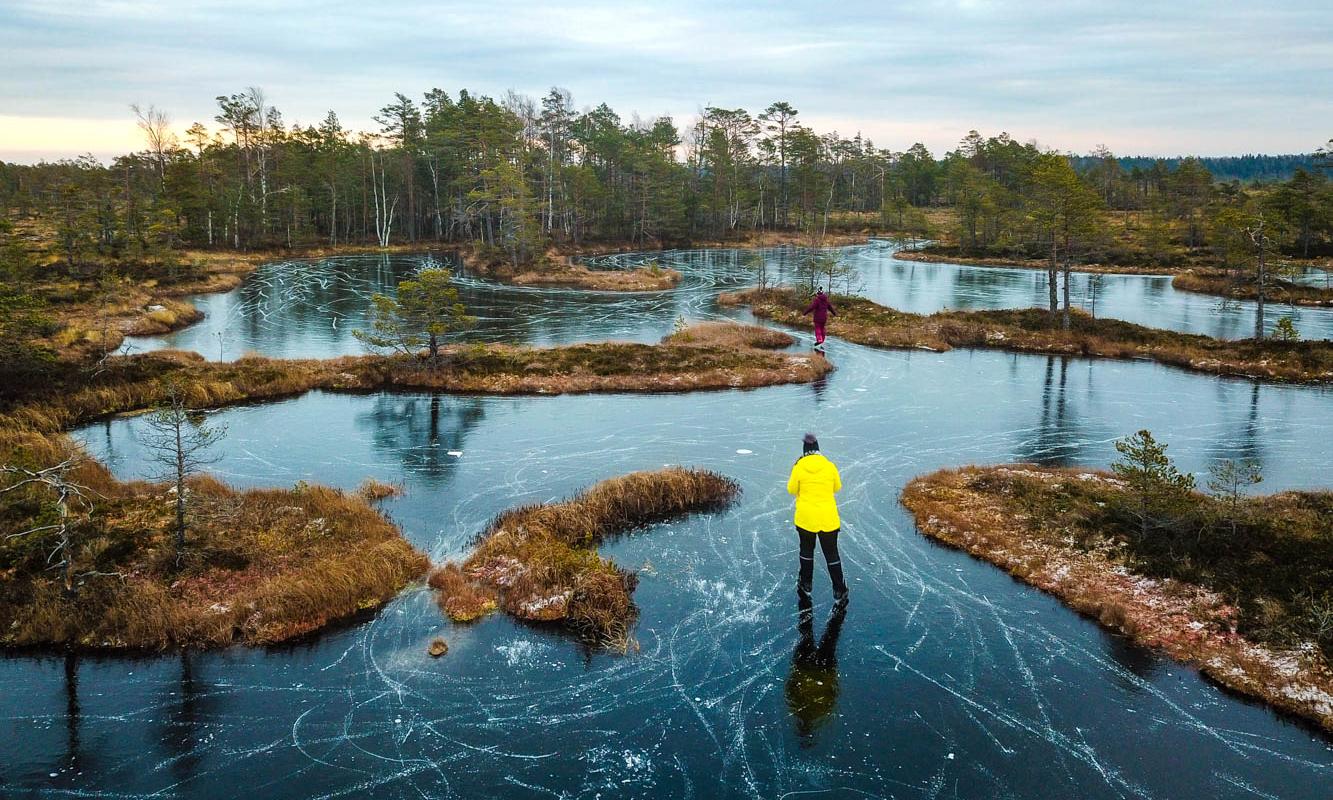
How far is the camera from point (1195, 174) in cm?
9456

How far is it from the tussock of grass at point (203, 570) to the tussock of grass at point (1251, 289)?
58845mm

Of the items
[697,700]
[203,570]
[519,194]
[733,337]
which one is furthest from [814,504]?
[519,194]

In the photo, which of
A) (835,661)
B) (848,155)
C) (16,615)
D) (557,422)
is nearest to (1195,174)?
(848,155)

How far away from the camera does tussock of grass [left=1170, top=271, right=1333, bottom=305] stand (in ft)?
177

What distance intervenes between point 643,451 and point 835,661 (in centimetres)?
1082

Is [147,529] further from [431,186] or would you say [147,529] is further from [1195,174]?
[1195,174]

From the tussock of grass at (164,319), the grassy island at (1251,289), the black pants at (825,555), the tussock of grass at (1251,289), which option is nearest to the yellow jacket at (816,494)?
the black pants at (825,555)

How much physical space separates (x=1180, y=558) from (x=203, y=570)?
54.2ft

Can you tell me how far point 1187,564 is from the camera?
13.5 m

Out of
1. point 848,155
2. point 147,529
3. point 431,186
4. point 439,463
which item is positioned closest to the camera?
point 147,529

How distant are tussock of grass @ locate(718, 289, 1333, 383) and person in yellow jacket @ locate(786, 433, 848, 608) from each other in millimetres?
26704

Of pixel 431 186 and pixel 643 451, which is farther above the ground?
pixel 431 186

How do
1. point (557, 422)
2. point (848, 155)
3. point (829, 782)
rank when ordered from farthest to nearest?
point (848, 155), point (557, 422), point (829, 782)

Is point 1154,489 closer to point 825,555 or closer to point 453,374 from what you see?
point 825,555
